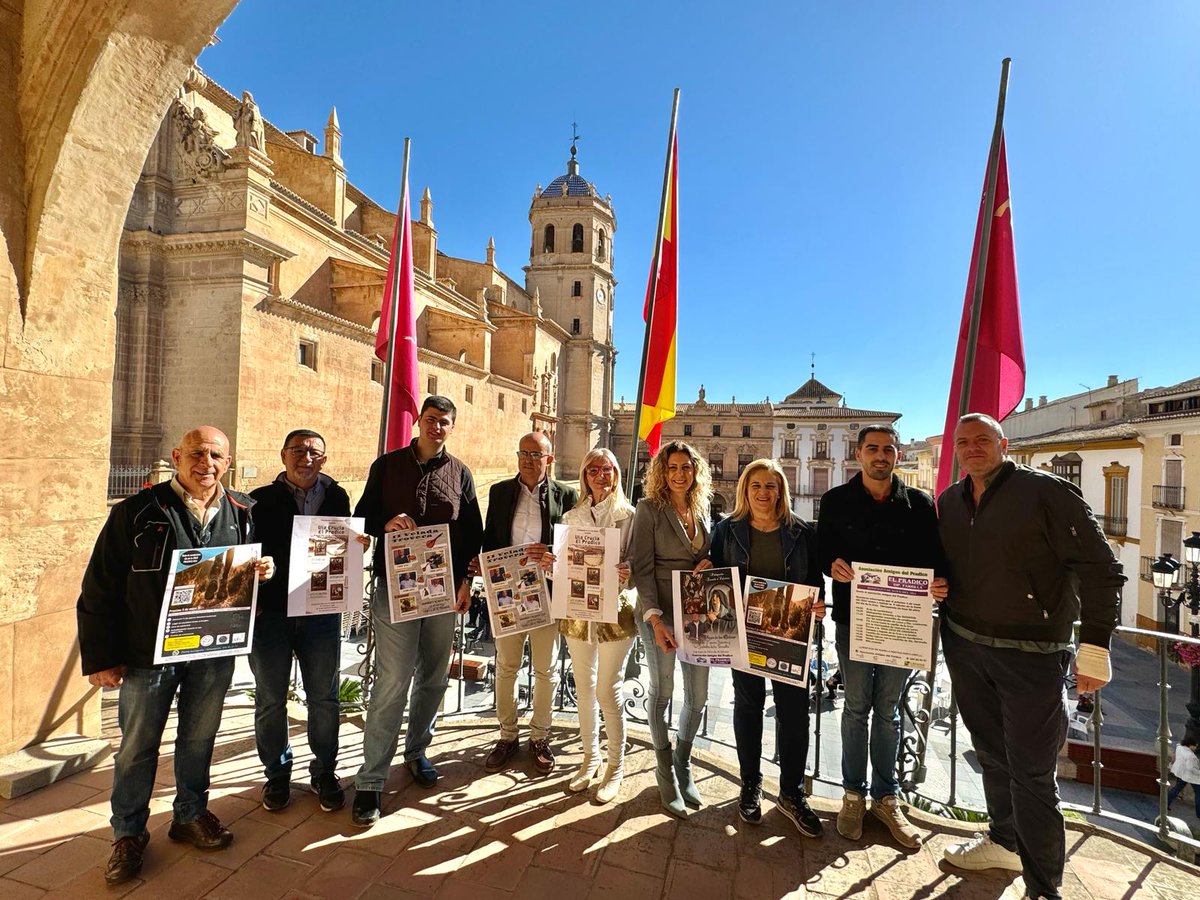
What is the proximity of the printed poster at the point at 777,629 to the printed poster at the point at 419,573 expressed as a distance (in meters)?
1.55

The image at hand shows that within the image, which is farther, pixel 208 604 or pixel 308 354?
pixel 308 354

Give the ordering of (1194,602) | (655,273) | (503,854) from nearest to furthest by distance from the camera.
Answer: (503,854)
(655,273)
(1194,602)

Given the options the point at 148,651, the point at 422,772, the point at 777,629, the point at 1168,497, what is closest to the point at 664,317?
the point at 777,629

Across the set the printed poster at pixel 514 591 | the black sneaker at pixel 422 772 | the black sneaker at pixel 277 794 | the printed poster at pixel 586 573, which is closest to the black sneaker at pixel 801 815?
the printed poster at pixel 586 573

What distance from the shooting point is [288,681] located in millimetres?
2740

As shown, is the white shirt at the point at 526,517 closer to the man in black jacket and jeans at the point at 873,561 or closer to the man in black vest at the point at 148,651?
the man in black vest at the point at 148,651

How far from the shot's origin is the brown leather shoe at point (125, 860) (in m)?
2.16

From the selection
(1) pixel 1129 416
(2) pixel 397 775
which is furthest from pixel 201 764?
(1) pixel 1129 416

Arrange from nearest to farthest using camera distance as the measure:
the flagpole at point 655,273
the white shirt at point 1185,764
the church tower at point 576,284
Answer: the flagpole at point 655,273
the white shirt at point 1185,764
the church tower at point 576,284

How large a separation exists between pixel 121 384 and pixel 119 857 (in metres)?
14.5

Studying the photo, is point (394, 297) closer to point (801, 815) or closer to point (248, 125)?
point (801, 815)

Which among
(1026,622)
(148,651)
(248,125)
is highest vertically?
(248,125)

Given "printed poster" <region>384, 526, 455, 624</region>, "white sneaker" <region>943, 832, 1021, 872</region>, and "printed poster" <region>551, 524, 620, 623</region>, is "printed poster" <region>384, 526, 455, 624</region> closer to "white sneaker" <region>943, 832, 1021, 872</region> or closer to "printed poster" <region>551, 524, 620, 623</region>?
"printed poster" <region>551, 524, 620, 623</region>

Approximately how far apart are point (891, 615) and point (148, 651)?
10.6ft
